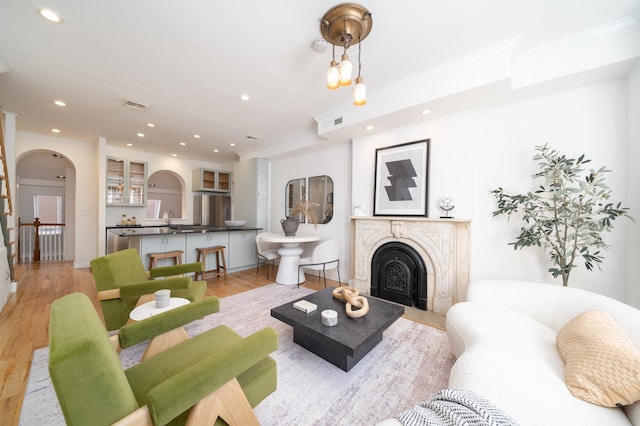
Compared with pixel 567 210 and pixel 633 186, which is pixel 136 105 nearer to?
pixel 567 210

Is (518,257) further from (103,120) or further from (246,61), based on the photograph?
(103,120)

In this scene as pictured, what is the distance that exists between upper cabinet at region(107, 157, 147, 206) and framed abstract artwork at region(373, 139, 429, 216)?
17.9 ft

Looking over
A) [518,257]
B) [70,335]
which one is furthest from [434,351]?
[70,335]

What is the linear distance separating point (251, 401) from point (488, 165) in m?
Result: 3.29

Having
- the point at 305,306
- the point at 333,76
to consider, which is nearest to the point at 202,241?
the point at 305,306

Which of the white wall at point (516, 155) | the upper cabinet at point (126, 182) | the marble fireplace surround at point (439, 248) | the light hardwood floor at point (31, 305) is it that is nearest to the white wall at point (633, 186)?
the white wall at point (516, 155)

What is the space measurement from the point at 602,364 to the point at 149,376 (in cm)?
213

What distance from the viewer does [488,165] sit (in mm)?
2869

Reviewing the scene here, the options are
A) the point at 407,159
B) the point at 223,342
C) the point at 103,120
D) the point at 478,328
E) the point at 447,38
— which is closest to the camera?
the point at 223,342

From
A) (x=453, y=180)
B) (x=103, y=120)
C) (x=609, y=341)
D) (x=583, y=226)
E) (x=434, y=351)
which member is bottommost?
(x=434, y=351)

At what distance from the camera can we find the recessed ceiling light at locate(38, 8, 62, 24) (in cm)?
Result: 180

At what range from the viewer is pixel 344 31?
1.86 metres

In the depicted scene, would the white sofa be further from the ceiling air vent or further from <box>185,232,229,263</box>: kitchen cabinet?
the ceiling air vent

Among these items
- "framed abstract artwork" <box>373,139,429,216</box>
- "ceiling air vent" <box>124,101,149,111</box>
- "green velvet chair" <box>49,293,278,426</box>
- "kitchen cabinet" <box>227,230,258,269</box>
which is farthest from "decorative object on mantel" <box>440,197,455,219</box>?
"ceiling air vent" <box>124,101,149,111</box>
